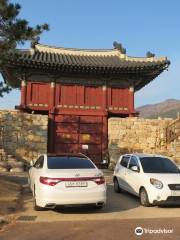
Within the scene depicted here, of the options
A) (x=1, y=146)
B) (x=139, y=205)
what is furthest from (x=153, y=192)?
(x=1, y=146)

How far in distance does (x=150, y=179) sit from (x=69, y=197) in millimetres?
2903

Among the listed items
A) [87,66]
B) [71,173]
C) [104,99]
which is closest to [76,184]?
[71,173]

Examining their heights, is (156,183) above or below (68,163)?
below

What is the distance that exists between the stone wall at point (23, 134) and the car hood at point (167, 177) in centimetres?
1464

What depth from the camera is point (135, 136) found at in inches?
1075

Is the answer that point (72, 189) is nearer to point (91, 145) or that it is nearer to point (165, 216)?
point (165, 216)

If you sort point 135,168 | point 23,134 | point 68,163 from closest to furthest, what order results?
point 68,163 → point 135,168 → point 23,134

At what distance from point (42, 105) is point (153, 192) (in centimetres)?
1695

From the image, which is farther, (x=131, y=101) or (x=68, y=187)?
(x=131, y=101)

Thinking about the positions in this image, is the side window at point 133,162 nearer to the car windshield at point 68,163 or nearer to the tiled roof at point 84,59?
the car windshield at point 68,163

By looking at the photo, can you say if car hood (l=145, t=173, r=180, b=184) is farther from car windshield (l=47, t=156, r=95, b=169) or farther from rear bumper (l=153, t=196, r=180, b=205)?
car windshield (l=47, t=156, r=95, b=169)

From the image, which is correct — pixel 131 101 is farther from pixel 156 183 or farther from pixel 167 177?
pixel 156 183

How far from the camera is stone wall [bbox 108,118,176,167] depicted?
27062mm

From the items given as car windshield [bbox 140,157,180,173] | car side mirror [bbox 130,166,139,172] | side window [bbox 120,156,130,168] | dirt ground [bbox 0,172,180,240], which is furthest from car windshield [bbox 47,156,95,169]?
side window [bbox 120,156,130,168]
